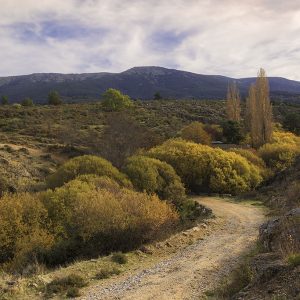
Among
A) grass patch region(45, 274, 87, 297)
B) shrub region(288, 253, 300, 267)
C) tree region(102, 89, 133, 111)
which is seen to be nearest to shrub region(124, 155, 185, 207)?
grass patch region(45, 274, 87, 297)

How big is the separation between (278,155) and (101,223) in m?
26.0

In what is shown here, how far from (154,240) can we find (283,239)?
5.36 metres

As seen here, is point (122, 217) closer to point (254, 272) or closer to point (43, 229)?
point (43, 229)

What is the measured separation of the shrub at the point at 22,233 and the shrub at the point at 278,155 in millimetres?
24431

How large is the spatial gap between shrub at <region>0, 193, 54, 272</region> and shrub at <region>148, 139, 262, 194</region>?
14964 mm

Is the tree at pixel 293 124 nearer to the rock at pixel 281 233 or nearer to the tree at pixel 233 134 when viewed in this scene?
the tree at pixel 233 134

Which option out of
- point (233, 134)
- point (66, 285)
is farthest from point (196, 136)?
point (66, 285)

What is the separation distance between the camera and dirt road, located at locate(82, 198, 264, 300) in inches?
420

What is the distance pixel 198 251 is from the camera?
1441 centimetres

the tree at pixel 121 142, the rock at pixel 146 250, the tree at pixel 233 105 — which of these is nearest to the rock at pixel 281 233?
the rock at pixel 146 250

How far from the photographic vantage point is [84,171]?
24172mm

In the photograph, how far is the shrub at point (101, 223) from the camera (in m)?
15.5

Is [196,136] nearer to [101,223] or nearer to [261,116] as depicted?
[261,116]

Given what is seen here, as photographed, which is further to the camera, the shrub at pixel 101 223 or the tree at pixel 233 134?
the tree at pixel 233 134
